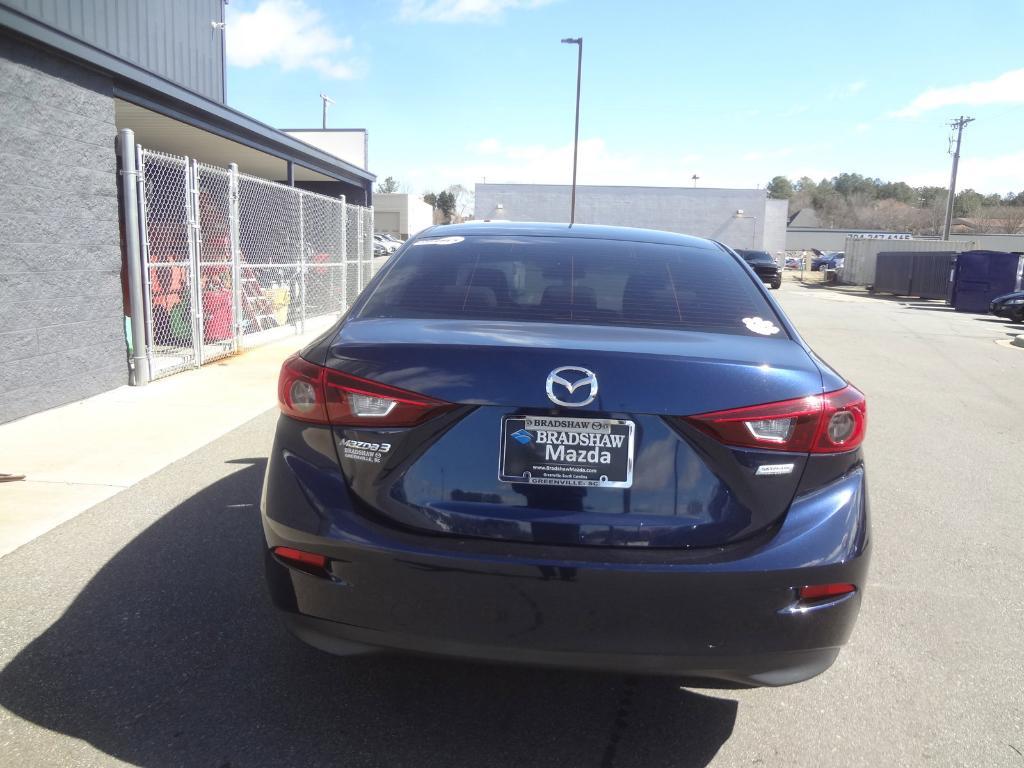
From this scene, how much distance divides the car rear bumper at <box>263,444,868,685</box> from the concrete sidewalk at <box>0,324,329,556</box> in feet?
8.92

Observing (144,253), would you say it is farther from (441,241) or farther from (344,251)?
(344,251)

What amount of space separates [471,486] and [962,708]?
201cm

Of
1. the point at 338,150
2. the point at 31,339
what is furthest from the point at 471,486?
the point at 338,150

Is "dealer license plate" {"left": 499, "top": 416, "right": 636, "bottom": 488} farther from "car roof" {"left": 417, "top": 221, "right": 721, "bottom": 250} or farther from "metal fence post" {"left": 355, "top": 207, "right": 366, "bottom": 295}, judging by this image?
"metal fence post" {"left": 355, "top": 207, "right": 366, "bottom": 295}

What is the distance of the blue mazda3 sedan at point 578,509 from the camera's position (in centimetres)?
233

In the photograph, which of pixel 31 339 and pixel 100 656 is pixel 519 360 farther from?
pixel 31 339

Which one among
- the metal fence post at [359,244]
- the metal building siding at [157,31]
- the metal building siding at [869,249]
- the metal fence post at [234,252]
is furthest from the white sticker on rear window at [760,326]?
the metal building siding at [869,249]

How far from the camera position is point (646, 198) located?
161ft

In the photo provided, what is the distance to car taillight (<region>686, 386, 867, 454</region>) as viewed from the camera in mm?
2369

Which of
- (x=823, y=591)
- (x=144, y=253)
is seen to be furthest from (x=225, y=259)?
(x=823, y=591)

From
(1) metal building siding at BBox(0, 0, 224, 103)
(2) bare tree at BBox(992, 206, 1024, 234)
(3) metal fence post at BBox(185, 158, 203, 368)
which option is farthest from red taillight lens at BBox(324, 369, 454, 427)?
(2) bare tree at BBox(992, 206, 1024, 234)

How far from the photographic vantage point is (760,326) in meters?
2.96

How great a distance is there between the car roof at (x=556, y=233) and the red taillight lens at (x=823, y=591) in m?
1.75

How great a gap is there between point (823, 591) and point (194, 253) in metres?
8.49
